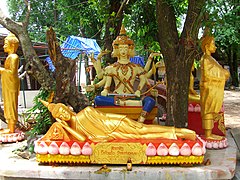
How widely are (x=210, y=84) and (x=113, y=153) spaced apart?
1.59 meters

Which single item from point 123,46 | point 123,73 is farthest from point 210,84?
point 123,46

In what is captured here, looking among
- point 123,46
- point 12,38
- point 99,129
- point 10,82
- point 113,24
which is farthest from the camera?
point 113,24

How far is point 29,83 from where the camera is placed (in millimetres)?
14883

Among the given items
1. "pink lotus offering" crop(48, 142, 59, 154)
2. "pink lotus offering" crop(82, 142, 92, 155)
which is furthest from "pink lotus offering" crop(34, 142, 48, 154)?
"pink lotus offering" crop(82, 142, 92, 155)

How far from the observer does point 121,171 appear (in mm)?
3336

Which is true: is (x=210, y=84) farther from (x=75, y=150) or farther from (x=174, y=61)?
(x=75, y=150)

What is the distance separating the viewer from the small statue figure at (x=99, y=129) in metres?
3.58

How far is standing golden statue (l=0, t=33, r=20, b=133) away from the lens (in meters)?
4.76

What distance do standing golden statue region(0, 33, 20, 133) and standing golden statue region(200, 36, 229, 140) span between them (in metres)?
2.73

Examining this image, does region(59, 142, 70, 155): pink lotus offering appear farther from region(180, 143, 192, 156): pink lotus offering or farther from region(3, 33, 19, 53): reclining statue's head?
region(3, 33, 19, 53): reclining statue's head

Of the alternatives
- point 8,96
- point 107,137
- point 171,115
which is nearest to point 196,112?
point 171,115

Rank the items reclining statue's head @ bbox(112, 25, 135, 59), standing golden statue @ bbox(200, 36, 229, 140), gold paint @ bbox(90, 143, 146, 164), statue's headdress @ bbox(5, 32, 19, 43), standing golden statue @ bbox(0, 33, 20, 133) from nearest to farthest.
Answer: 1. gold paint @ bbox(90, 143, 146, 164)
2. standing golden statue @ bbox(200, 36, 229, 140)
3. standing golden statue @ bbox(0, 33, 20, 133)
4. statue's headdress @ bbox(5, 32, 19, 43)
5. reclining statue's head @ bbox(112, 25, 135, 59)

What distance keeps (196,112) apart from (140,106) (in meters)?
0.97

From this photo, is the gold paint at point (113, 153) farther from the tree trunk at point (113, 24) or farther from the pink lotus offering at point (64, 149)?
the tree trunk at point (113, 24)
